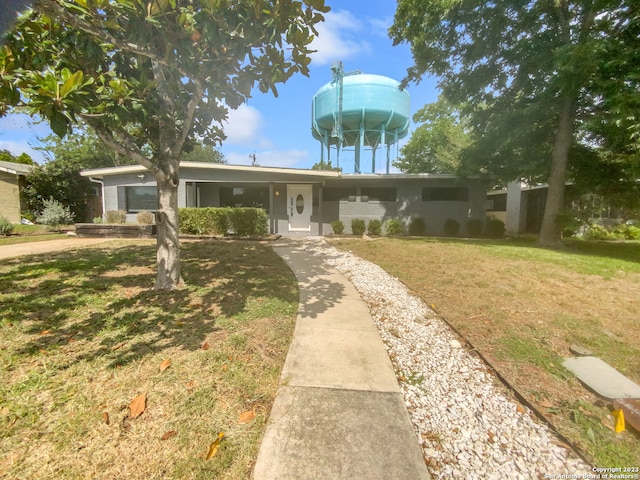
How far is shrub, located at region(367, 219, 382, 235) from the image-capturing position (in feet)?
46.1

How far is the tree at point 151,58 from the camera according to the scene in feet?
8.46

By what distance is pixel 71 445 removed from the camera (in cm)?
163

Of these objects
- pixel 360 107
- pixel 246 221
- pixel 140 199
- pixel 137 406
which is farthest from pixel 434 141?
pixel 137 406

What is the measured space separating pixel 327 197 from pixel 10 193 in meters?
16.4

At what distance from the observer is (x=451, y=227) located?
14180 millimetres

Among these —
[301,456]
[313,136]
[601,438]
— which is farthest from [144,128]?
[313,136]

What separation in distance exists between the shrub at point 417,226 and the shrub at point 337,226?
365cm

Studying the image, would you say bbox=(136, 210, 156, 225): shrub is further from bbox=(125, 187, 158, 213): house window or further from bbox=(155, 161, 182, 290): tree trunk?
bbox=(155, 161, 182, 290): tree trunk

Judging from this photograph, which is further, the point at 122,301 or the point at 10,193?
the point at 10,193

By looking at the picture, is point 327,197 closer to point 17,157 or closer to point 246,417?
point 246,417

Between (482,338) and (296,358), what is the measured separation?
6.99 ft

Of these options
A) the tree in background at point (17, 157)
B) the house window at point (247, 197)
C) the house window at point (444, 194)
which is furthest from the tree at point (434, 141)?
the tree in background at point (17, 157)

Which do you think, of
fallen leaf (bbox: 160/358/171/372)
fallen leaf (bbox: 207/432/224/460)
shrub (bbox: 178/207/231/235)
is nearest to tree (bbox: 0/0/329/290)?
fallen leaf (bbox: 160/358/171/372)

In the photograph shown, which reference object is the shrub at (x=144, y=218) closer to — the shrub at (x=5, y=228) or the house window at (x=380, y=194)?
the shrub at (x=5, y=228)
